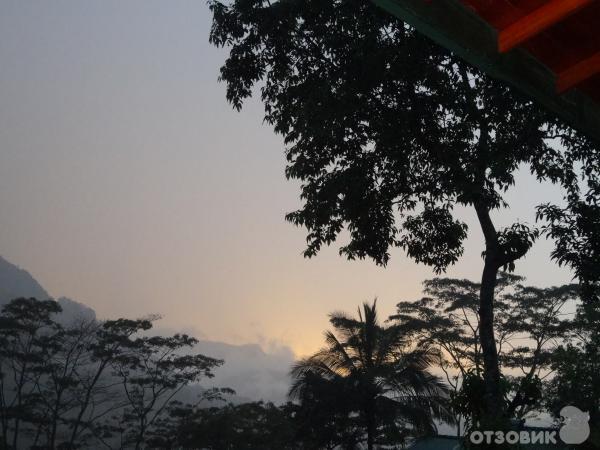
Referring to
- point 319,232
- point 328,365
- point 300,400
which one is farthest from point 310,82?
point 300,400

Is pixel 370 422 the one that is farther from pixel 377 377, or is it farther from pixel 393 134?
pixel 393 134

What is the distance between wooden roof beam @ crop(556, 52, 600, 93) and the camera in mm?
2705

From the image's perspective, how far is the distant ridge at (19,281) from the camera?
149375 mm

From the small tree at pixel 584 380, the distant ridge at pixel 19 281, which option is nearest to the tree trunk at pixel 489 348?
the small tree at pixel 584 380

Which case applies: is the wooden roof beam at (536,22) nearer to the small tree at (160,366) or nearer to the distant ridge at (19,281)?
the small tree at (160,366)

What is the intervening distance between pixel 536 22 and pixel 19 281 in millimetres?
174119

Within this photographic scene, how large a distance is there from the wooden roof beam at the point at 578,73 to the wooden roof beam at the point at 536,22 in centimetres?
50

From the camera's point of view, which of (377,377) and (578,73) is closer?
(578,73)

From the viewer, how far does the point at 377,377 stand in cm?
2214

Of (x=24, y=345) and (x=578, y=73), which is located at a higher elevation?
(x=24, y=345)

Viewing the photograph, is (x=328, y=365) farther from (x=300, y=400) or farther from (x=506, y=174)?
(x=506, y=174)

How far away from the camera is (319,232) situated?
11.1 m

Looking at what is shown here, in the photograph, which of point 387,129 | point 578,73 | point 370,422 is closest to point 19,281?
point 370,422

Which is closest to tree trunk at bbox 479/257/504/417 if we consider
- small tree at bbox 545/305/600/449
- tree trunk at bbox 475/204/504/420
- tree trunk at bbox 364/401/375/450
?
tree trunk at bbox 475/204/504/420
